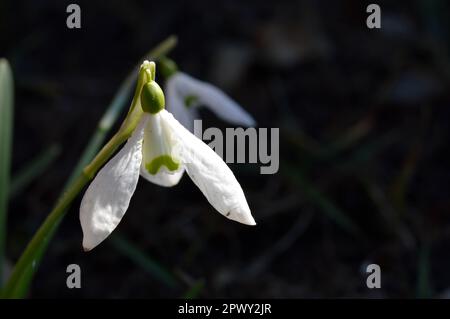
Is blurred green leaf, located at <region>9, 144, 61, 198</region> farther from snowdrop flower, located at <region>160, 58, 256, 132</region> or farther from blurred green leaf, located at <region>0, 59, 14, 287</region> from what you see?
snowdrop flower, located at <region>160, 58, 256, 132</region>

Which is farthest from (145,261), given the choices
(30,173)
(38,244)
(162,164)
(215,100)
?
(162,164)

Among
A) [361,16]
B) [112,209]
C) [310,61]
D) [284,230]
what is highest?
[361,16]

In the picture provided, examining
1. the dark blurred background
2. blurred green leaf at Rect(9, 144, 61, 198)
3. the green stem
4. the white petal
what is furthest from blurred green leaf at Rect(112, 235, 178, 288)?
the white petal

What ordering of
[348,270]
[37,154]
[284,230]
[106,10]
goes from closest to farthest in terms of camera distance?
[348,270]
[284,230]
[37,154]
[106,10]

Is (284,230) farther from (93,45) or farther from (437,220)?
(93,45)

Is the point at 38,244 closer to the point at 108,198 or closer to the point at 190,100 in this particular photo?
the point at 108,198

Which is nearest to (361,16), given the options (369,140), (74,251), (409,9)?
(409,9)
